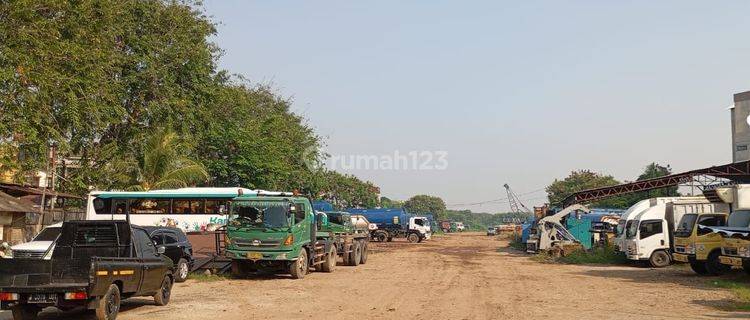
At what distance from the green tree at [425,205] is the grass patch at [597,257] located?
128821 millimetres

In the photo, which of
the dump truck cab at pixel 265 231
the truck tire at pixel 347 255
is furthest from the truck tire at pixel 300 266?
the truck tire at pixel 347 255

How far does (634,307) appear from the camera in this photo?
1426cm

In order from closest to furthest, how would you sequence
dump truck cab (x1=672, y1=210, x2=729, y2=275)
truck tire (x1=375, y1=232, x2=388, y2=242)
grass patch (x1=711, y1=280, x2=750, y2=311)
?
grass patch (x1=711, y1=280, x2=750, y2=311) < dump truck cab (x1=672, y1=210, x2=729, y2=275) < truck tire (x1=375, y1=232, x2=388, y2=242)

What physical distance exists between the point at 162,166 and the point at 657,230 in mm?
26063

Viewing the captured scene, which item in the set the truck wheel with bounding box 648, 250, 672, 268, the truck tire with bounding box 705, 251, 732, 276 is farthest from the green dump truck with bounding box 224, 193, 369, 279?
the truck wheel with bounding box 648, 250, 672, 268

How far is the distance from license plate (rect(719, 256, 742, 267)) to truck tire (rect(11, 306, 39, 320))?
17.7 m

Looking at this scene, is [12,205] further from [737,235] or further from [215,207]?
[737,235]

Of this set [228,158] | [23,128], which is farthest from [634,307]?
[228,158]

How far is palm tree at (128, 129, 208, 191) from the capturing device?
122ft

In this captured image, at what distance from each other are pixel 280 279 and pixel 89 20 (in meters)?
13.8

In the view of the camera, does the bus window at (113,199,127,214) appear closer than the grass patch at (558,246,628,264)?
No

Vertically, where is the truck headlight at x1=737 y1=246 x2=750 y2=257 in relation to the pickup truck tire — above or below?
above

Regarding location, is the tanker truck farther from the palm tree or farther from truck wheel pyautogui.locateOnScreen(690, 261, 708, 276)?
truck wheel pyautogui.locateOnScreen(690, 261, 708, 276)

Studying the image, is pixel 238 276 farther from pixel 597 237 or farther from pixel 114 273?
pixel 597 237
